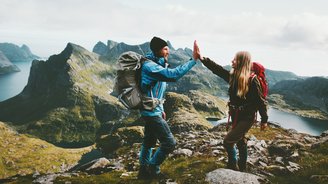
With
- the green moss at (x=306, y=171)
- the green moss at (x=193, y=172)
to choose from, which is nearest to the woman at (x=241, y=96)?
the green moss at (x=193, y=172)

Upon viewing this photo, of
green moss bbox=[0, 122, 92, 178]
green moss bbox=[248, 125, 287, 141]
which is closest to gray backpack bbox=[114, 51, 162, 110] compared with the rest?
green moss bbox=[248, 125, 287, 141]

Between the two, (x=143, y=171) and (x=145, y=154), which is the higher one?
(x=145, y=154)

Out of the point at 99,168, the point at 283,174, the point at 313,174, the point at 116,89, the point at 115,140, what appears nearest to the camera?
the point at 116,89

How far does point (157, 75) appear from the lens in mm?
8820

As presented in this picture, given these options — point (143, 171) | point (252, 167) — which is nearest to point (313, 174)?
point (252, 167)

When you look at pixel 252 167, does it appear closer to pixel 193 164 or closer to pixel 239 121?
pixel 193 164

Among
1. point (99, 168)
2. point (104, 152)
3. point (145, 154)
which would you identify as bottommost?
point (104, 152)

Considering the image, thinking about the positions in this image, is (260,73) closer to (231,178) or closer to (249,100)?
(249,100)

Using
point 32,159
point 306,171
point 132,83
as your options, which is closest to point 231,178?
point 306,171

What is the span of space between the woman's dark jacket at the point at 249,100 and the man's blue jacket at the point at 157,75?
1855 millimetres

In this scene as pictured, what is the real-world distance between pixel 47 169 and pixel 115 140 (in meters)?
43.9

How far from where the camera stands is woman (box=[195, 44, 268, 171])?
9828 mm

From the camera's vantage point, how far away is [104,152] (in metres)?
163

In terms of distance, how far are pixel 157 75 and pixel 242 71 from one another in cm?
303
